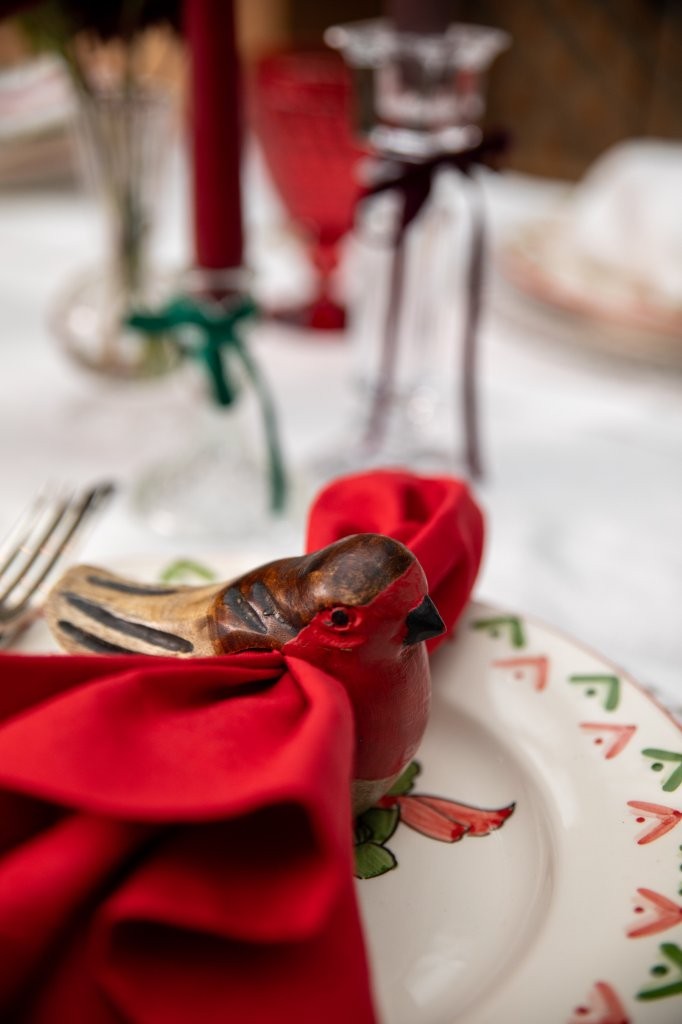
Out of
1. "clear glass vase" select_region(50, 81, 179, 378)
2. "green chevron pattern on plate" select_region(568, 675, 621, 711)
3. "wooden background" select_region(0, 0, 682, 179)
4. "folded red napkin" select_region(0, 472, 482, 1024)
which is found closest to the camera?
"folded red napkin" select_region(0, 472, 482, 1024)

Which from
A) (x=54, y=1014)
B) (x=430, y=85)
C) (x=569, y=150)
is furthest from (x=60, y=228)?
(x=569, y=150)

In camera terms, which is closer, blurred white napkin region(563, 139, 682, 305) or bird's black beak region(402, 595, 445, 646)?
bird's black beak region(402, 595, 445, 646)

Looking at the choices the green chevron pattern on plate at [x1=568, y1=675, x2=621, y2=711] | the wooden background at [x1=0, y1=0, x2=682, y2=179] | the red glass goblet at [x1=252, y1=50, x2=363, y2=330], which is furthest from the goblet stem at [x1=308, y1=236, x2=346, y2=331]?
the wooden background at [x1=0, y1=0, x2=682, y2=179]

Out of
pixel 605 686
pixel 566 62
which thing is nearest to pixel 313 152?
pixel 605 686

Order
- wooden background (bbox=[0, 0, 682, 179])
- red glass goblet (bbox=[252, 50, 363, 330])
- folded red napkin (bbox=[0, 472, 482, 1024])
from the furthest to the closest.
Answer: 1. wooden background (bbox=[0, 0, 682, 179])
2. red glass goblet (bbox=[252, 50, 363, 330])
3. folded red napkin (bbox=[0, 472, 482, 1024])

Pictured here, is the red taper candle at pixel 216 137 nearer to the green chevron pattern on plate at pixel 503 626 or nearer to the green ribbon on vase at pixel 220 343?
the green ribbon on vase at pixel 220 343

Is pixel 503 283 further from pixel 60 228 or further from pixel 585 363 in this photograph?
pixel 60 228

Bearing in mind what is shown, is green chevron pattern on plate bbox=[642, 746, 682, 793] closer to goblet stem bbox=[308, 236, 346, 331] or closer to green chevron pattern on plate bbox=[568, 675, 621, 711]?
green chevron pattern on plate bbox=[568, 675, 621, 711]
